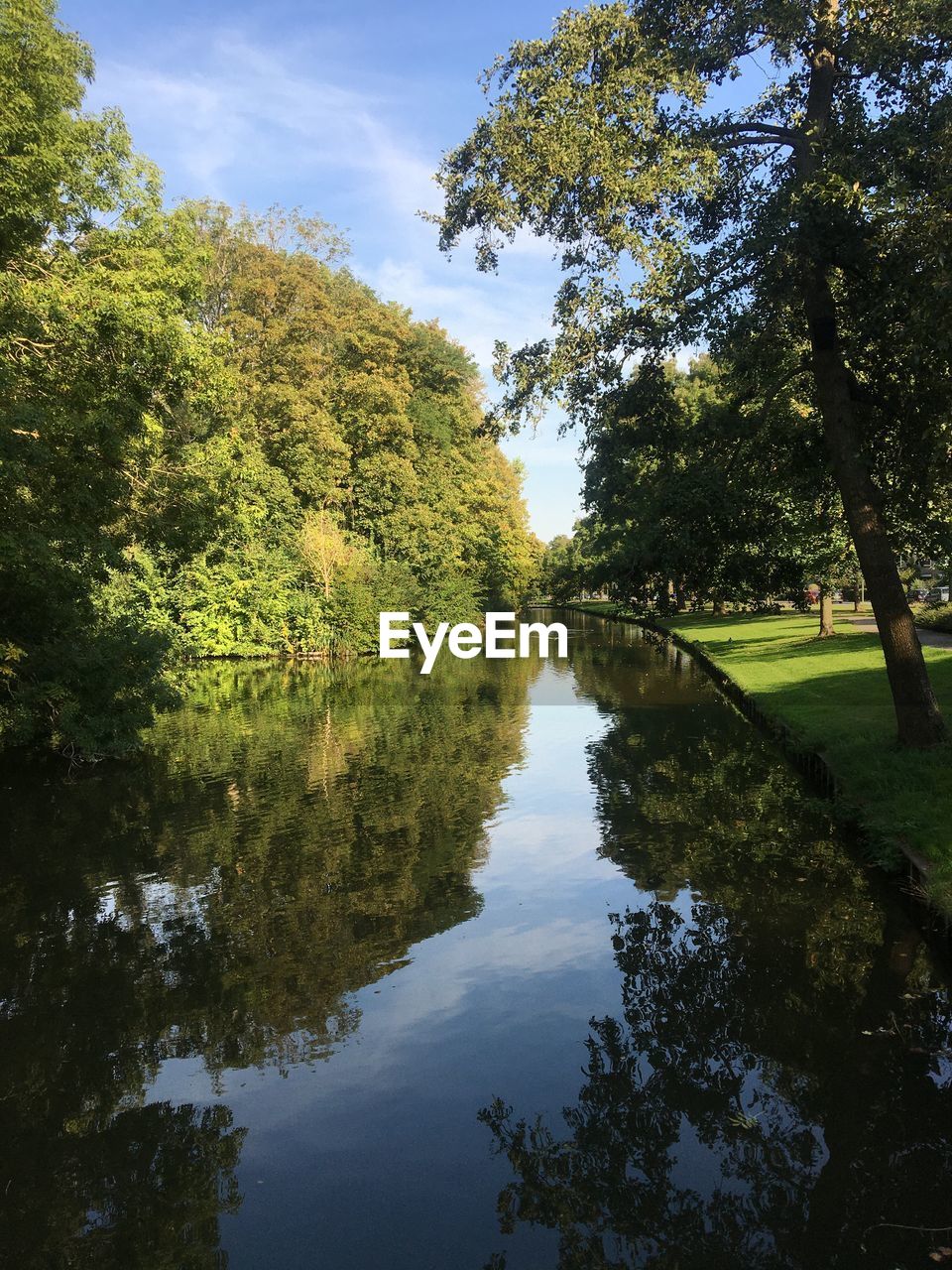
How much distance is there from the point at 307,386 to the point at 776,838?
1508 inches

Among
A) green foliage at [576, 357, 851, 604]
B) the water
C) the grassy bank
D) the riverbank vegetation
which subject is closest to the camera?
the water

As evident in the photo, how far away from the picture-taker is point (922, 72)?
1231cm

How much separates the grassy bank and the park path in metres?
1.39

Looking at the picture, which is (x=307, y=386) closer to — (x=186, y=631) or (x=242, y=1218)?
(x=186, y=631)

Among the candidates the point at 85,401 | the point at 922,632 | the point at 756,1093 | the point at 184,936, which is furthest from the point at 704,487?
the point at 922,632

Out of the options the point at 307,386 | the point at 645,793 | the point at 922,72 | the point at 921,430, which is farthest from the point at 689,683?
the point at 307,386

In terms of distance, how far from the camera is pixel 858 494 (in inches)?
531

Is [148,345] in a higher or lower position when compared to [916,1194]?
higher

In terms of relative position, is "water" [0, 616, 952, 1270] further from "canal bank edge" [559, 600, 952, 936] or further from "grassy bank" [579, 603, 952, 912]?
"grassy bank" [579, 603, 952, 912]

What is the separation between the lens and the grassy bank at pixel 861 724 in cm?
1026

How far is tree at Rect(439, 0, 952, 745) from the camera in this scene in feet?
40.1

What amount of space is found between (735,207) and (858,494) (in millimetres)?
5228

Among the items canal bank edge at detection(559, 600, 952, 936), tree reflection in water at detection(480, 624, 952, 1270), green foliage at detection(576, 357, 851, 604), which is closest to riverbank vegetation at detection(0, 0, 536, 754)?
green foliage at detection(576, 357, 851, 604)

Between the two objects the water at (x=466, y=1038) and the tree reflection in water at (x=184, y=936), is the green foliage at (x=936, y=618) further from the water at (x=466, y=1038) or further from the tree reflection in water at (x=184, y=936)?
the water at (x=466, y=1038)
